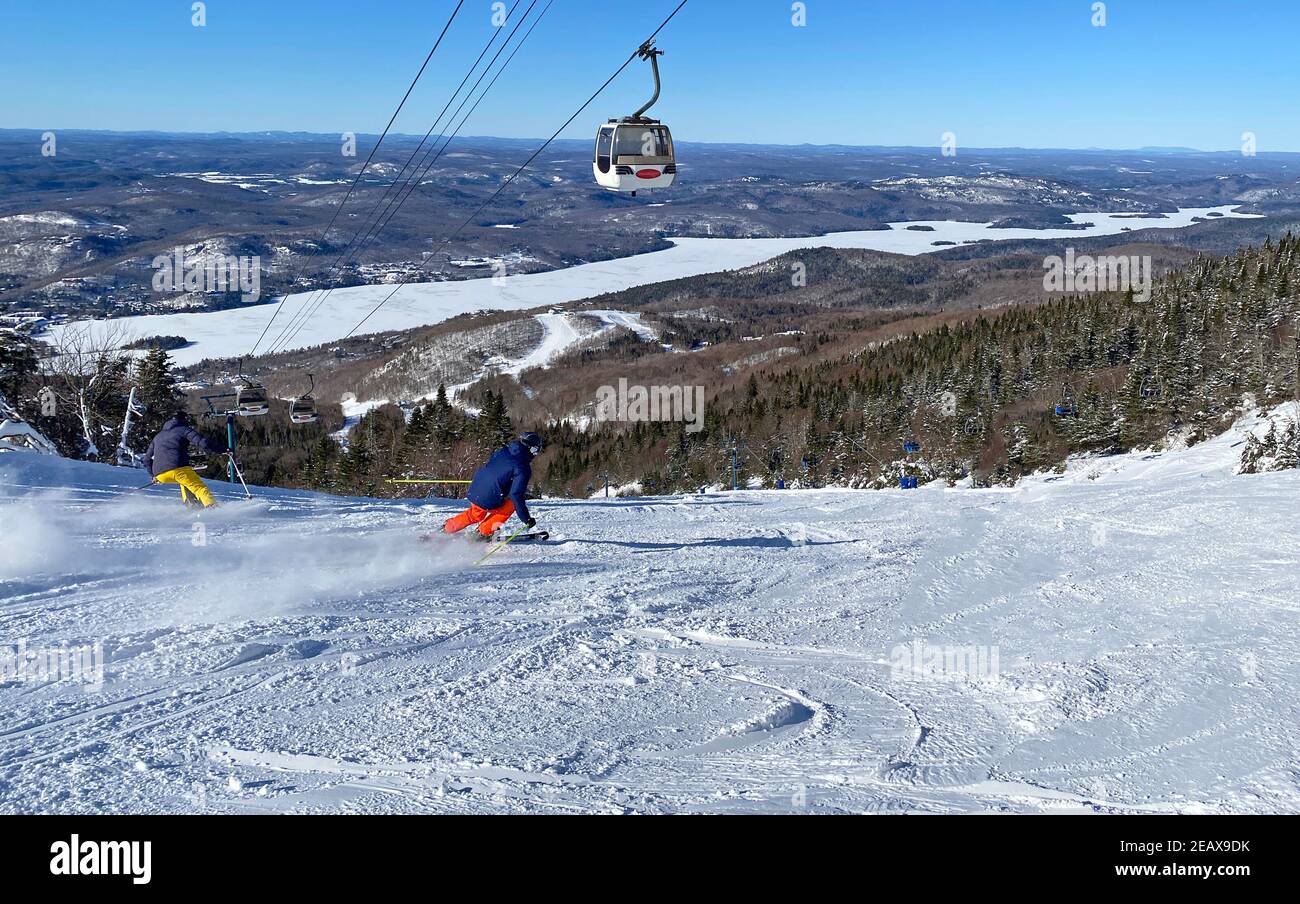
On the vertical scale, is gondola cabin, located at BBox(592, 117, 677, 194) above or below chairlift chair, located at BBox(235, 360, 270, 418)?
above

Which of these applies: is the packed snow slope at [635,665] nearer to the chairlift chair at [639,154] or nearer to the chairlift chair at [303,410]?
the chairlift chair at [639,154]

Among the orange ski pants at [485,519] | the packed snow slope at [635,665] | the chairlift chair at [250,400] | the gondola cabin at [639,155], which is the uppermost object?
the gondola cabin at [639,155]

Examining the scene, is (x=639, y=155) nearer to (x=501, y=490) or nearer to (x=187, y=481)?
(x=501, y=490)

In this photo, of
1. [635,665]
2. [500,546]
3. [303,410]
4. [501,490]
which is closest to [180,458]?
[501,490]

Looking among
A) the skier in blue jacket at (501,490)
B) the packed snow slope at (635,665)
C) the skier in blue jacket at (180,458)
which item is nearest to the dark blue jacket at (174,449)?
the skier in blue jacket at (180,458)

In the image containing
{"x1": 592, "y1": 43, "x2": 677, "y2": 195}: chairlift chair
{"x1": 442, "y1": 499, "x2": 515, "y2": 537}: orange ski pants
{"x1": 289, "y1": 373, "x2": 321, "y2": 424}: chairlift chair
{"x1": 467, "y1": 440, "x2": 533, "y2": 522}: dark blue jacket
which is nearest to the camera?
{"x1": 467, "y1": 440, "x2": 533, "y2": 522}: dark blue jacket

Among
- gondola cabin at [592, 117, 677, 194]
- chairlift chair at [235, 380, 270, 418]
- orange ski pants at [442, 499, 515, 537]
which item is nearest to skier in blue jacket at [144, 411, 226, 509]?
orange ski pants at [442, 499, 515, 537]

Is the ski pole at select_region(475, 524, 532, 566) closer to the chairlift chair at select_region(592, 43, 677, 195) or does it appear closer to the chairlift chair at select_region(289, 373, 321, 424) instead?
the chairlift chair at select_region(592, 43, 677, 195)
